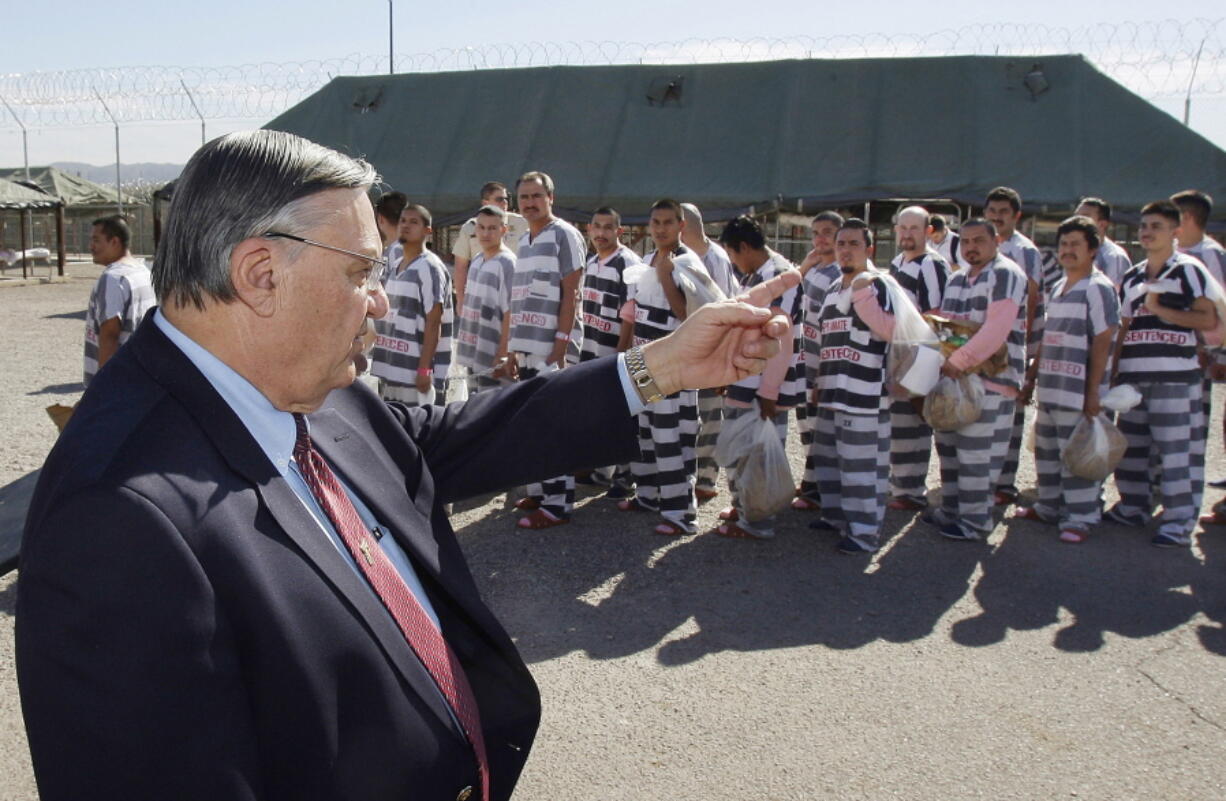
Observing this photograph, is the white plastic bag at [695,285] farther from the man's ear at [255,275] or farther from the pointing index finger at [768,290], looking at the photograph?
the man's ear at [255,275]

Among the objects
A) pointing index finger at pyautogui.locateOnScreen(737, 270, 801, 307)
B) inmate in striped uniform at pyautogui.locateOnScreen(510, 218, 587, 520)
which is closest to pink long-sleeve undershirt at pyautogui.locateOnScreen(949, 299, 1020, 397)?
inmate in striped uniform at pyautogui.locateOnScreen(510, 218, 587, 520)

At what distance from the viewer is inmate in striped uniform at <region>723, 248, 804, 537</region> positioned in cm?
580

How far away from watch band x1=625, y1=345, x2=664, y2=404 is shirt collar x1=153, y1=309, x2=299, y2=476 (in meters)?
0.74

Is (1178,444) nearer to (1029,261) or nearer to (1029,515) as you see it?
(1029,515)

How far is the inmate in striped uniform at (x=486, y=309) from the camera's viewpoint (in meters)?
6.94

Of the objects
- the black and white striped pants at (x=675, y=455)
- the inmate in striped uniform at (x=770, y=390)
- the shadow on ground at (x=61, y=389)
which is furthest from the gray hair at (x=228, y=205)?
the shadow on ground at (x=61, y=389)

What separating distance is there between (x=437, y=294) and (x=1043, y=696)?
4238mm

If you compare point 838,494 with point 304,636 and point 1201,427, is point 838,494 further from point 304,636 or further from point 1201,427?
point 304,636

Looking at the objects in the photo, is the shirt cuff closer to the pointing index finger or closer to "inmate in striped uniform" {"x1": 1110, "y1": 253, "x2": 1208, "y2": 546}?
the pointing index finger

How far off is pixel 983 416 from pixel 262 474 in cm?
560

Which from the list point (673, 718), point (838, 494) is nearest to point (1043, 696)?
point (673, 718)

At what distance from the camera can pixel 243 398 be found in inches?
58.3

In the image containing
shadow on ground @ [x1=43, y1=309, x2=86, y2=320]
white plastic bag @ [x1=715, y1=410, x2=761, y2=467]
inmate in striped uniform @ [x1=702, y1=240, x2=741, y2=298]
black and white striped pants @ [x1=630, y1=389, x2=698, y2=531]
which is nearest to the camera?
white plastic bag @ [x1=715, y1=410, x2=761, y2=467]

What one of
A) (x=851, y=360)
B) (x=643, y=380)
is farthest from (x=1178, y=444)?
(x=643, y=380)
